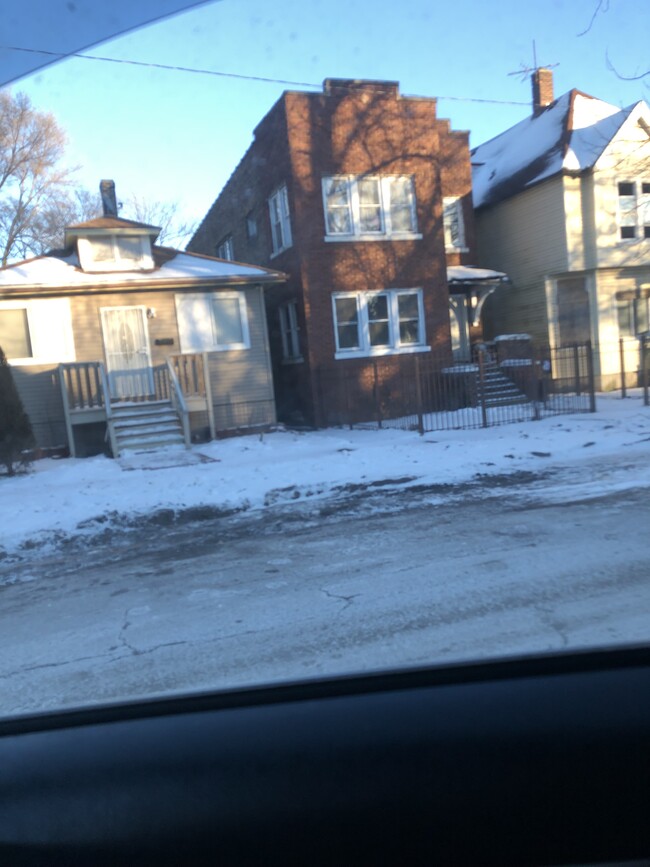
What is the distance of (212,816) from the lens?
56.6 inches

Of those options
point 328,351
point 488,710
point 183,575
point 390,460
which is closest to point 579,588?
point 183,575

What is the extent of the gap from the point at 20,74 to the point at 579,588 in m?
4.56

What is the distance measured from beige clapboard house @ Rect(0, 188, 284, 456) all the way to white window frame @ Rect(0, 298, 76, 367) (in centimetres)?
2

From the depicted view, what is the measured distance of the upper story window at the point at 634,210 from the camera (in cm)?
2216

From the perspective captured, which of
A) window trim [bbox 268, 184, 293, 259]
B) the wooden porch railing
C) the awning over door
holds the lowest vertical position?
the wooden porch railing

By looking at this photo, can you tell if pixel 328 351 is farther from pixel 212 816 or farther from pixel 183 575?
pixel 212 816

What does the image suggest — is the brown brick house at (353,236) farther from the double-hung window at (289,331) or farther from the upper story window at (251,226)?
the upper story window at (251,226)

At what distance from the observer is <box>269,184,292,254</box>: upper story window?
1994 cm

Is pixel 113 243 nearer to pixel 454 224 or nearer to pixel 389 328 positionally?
pixel 389 328

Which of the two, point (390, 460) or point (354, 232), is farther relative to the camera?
point (354, 232)

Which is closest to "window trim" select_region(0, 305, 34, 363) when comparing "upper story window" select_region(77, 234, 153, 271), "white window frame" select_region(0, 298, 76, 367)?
"white window frame" select_region(0, 298, 76, 367)

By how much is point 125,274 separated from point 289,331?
5227 mm

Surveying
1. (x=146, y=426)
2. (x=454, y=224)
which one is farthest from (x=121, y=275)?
(x=454, y=224)

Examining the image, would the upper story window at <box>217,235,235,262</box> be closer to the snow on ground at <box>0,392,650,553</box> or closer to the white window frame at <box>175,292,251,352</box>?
the white window frame at <box>175,292,251,352</box>
